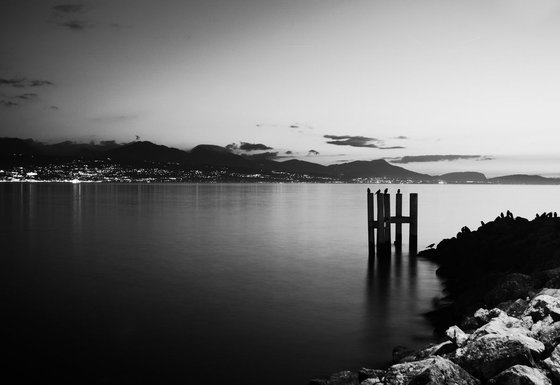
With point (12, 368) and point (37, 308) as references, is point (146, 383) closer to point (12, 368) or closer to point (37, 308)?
point (12, 368)

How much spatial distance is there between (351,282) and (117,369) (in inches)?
416

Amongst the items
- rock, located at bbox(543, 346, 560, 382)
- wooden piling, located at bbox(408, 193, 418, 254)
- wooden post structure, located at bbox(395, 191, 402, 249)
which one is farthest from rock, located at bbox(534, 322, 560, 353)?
wooden piling, located at bbox(408, 193, 418, 254)

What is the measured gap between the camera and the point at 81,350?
10.2m

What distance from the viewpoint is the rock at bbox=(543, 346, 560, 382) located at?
20.5ft

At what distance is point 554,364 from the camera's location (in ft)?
20.8

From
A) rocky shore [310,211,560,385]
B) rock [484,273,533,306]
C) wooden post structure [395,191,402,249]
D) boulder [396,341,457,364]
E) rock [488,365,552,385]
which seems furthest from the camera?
wooden post structure [395,191,402,249]

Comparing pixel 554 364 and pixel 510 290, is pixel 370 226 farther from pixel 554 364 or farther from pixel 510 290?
pixel 554 364

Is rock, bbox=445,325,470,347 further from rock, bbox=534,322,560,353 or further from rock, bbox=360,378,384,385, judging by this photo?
rock, bbox=360,378,384,385

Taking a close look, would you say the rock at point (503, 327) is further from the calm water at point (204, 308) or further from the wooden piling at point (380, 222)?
the wooden piling at point (380, 222)

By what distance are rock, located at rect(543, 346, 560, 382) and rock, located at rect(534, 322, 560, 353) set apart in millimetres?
337

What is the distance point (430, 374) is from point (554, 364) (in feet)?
6.23

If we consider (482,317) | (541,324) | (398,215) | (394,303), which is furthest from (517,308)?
(398,215)

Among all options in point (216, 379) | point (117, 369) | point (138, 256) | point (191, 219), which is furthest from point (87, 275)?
point (191, 219)

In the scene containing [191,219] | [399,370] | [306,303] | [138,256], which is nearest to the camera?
[399,370]
